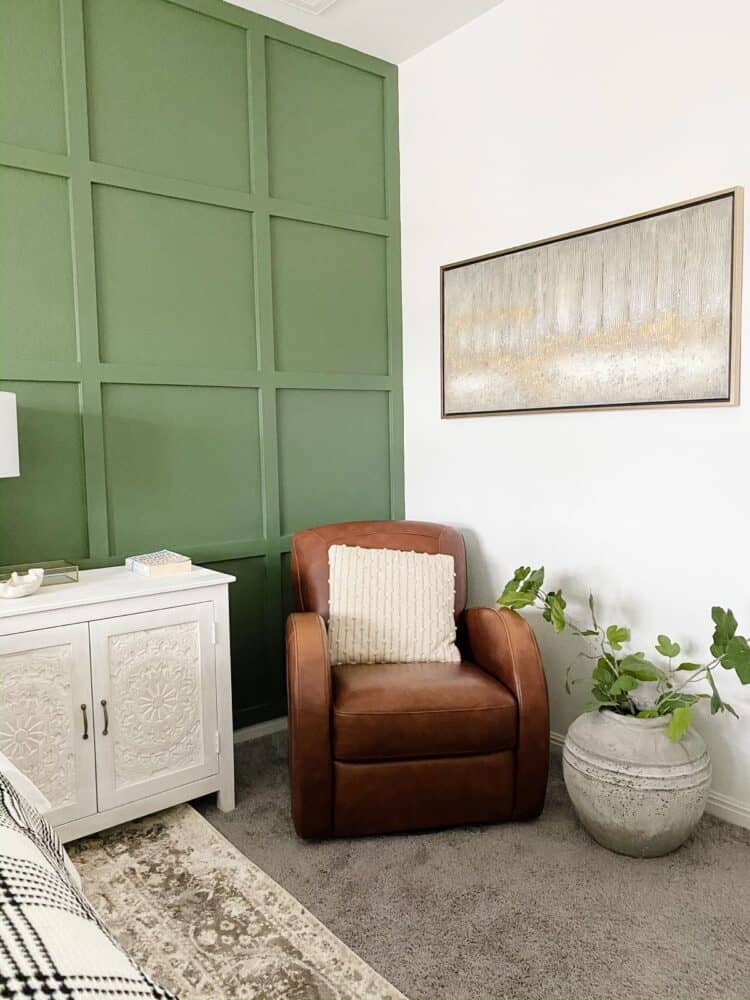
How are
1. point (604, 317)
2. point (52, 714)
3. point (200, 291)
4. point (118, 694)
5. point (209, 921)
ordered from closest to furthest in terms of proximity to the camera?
1. point (209, 921)
2. point (52, 714)
3. point (118, 694)
4. point (604, 317)
5. point (200, 291)

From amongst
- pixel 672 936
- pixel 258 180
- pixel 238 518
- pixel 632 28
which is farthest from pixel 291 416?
pixel 672 936

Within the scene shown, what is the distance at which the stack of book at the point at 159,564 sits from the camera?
2369mm

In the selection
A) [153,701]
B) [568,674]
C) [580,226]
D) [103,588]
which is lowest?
[568,674]

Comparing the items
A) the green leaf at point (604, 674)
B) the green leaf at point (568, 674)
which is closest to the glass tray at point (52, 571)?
the green leaf at point (604, 674)

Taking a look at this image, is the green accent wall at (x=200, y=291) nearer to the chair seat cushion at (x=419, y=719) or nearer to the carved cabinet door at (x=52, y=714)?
the carved cabinet door at (x=52, y=714)

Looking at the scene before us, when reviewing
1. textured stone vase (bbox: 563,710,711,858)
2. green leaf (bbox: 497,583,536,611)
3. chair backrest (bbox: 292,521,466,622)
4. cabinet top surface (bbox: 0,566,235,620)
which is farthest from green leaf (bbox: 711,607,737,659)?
cabinet top surface (bbox: 0,566,235,620)

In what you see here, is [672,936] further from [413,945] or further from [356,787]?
[356,787]

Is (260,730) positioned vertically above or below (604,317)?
below

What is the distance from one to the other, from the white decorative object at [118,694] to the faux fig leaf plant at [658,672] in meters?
0.99

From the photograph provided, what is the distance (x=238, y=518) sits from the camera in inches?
114

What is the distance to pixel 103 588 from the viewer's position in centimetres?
220

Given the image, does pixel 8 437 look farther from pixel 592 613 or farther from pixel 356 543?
pixel 592 613

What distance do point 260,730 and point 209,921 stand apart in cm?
117

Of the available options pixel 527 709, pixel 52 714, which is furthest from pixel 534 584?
pixel 52 714
